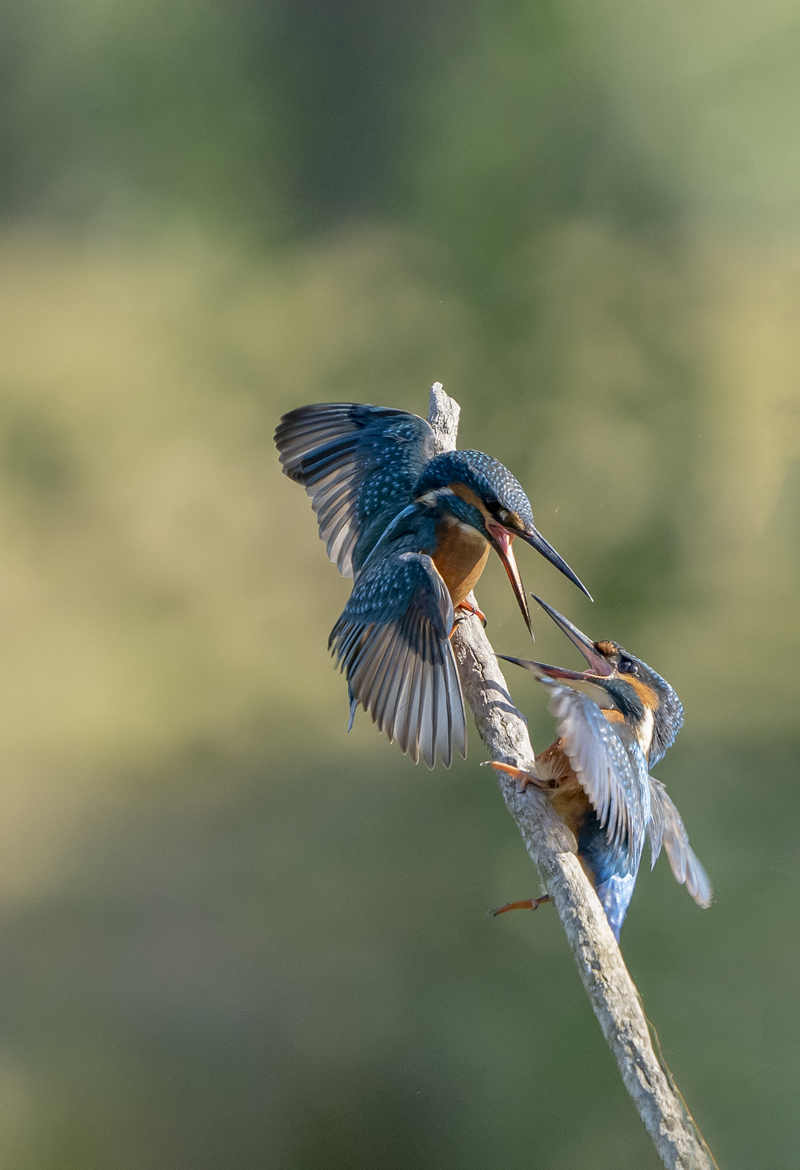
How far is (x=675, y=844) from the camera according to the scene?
1382mm

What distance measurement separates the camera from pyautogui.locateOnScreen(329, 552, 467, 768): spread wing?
1149 mm

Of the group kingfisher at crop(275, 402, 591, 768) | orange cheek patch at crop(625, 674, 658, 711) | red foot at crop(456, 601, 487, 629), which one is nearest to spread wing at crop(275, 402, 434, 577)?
kingfisher at crop(275, 402, 591, 768)

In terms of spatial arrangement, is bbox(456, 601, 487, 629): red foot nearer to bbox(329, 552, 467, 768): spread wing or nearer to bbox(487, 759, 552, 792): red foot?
bbox(329, 552, 467, 768): spread wing

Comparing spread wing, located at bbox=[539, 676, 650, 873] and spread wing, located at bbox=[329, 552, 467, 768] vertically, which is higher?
spread wing, located at bbox=[329, 552, 467, 768]

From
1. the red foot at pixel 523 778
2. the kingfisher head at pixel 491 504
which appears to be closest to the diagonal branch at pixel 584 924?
the red foot at pixel 523 778

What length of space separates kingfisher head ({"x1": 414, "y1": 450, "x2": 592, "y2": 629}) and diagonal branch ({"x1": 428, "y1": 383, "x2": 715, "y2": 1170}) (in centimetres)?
11

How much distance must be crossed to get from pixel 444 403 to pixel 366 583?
1.50 feet

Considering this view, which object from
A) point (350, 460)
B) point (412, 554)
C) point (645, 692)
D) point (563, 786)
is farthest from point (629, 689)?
point (350, 460)

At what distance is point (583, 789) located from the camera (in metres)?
1.18

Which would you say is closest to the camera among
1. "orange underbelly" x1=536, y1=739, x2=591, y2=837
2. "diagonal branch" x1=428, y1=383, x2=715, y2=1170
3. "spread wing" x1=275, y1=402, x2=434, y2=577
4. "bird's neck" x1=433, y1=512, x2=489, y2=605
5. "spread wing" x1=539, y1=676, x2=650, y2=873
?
"diagonal branch" x1=428, y1=383, x2=715, y2=1170

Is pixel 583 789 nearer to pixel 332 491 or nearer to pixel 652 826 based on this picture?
pixel 652 826

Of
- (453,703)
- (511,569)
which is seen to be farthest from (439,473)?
(453,703)

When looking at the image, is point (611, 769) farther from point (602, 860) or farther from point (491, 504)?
point (491, 504)

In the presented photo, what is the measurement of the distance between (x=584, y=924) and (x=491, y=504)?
42 cm
